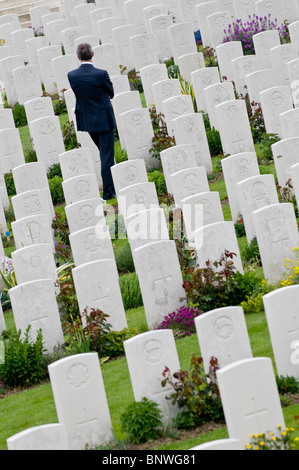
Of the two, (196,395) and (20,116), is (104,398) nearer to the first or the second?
(196,395)

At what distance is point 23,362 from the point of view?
27.7ft

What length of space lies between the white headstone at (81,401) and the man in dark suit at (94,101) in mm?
5382

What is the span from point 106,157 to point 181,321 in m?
3.84

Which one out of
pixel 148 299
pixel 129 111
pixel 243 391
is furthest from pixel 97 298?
pixel 129 111

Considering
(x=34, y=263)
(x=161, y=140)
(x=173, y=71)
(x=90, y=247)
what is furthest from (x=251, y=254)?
(x=173, y=71)

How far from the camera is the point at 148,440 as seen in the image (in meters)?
6.95

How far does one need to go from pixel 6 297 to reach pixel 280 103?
433 cm

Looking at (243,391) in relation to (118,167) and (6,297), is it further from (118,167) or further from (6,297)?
(118,167)

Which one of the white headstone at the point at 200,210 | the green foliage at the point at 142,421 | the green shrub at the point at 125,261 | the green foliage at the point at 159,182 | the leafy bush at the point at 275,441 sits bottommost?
the leafy bush at the point at 275,441

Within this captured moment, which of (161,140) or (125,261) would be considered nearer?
(125,261)

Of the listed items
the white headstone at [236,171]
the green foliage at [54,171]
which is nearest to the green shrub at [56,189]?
the green foliage at [54,171]

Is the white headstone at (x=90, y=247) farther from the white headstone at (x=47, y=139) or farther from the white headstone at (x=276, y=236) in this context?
the white headstone at (x=47, y=139)

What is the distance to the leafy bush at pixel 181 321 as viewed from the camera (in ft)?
28.5
